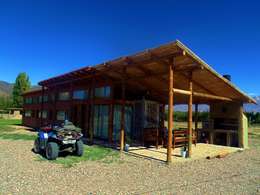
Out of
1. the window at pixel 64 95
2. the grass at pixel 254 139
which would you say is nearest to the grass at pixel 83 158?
the window at pixel 64 95

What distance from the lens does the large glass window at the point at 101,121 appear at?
12938mm

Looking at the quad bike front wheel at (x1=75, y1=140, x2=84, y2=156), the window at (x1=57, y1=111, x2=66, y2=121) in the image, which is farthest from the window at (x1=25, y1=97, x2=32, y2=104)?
the quad bike front wheel at (x1=75, y1=140, x2=84, y2=156)

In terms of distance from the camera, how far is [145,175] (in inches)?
227

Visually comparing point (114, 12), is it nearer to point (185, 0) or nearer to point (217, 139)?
point (185, 0)

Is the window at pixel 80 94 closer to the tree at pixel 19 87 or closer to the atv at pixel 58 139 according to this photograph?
the atv at pixel 58 139

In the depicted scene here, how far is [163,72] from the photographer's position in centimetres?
926

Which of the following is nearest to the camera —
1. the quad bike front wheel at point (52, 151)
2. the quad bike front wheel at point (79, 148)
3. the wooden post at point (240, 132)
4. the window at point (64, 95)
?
the quad bike front wheel at point (52, 151)

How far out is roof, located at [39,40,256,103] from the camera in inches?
306

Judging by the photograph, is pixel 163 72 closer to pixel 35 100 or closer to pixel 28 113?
pixel 35 100

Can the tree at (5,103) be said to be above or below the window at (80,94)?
above

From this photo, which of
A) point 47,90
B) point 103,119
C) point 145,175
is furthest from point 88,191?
point 47,90

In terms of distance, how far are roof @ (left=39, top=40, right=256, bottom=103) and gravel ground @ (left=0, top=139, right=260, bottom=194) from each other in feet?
9.59

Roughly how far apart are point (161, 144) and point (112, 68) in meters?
4.35

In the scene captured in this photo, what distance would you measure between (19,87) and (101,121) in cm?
3811
